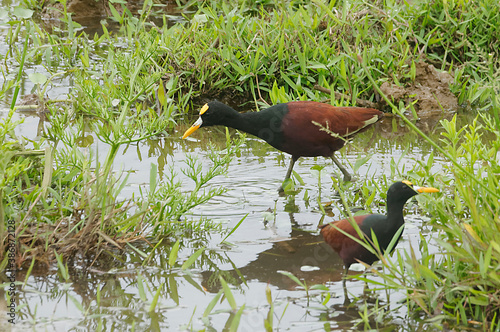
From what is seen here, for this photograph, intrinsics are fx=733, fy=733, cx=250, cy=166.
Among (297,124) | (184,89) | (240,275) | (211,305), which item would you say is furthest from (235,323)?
(184,89)

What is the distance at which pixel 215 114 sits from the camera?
5258 mm

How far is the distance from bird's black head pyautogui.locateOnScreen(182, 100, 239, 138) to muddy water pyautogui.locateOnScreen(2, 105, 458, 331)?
0.41 m

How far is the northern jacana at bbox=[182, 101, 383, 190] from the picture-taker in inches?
202

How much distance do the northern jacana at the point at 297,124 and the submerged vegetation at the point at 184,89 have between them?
0.33 metres

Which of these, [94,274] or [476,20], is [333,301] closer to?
[94,274]

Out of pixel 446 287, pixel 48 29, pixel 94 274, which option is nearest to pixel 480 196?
→ pixel 446 287

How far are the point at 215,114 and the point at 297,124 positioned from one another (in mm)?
602

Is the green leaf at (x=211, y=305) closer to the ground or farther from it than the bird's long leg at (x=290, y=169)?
closer to the ground

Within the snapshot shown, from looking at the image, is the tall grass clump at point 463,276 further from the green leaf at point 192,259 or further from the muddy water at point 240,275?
the green leaf at point 192,259

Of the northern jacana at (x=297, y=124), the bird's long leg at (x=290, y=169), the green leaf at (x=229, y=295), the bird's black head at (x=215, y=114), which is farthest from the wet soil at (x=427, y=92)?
the green leaf at (x=229, y=295)

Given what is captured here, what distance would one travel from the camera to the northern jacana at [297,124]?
5125 mm

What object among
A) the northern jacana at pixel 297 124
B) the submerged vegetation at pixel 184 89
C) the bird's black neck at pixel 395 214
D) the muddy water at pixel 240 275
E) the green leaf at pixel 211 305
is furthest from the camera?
the northern jacana at pixel 297 124

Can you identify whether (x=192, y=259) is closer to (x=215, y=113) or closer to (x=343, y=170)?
(x=215, y=113)

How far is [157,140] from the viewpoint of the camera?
603 cm
